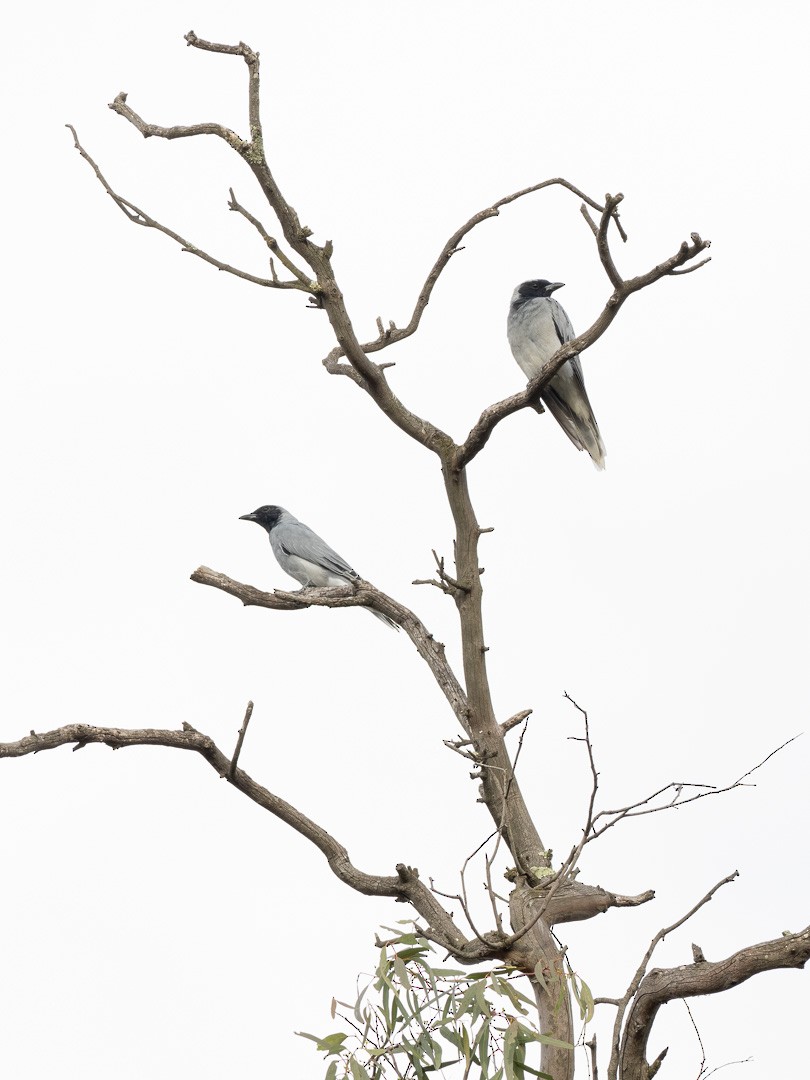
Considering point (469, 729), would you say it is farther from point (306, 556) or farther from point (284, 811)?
point (306, 556)

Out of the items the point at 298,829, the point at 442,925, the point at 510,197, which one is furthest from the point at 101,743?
the point at 510,197

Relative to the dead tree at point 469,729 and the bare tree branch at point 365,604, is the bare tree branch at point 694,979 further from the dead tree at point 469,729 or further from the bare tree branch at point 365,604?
the bare tree branch at point 365,604

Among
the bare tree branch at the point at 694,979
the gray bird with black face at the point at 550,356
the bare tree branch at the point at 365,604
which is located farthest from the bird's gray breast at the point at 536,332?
the bare tree branch at the point at 694,979

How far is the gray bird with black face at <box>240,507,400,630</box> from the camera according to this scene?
26.2 feet

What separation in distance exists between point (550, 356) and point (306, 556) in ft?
6.33

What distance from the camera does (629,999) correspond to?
15.7 ft

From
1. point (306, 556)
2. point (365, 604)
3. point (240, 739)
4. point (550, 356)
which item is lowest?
point (240, 739)

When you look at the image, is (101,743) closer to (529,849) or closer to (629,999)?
(529,849)

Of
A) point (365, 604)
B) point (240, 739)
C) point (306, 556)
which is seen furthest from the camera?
point (306, 556)

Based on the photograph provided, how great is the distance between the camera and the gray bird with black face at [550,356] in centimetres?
782

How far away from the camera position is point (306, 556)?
8.13 metres

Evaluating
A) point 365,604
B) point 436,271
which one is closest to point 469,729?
point 365,604

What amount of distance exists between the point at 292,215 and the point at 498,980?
10.5 ft

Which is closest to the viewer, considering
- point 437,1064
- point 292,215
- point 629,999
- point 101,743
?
point 437,1064
